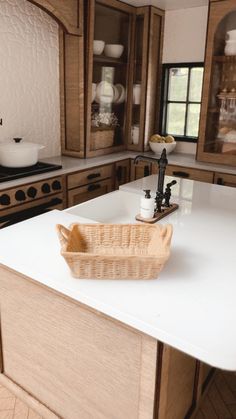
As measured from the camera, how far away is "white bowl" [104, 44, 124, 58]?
142 inches

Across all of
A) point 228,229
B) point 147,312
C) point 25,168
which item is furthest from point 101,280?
point 25,168

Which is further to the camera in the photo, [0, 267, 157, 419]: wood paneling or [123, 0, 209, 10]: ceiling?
[123, 0, 209, 10]: ceiling

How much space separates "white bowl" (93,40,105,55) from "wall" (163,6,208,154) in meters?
0.81

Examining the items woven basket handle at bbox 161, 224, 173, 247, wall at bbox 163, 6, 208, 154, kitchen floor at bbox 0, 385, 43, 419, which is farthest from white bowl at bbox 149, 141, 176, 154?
kitchen floor at bbox 0, 385, 43, 419

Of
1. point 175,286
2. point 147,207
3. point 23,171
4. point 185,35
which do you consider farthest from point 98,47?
point 175,286

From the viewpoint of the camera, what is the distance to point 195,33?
3.77 metres

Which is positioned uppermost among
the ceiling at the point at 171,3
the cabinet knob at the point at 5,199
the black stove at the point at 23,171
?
the ceiling at the point at 171,3

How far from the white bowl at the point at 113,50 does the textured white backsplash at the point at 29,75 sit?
509mm

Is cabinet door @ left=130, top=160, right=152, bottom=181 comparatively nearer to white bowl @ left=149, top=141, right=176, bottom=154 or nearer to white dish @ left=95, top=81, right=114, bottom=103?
white bowl @ left=149, top=141, right=176, bottom=154

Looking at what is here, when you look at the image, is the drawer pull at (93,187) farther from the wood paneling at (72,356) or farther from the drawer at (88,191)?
the wood paneling at (72,356)

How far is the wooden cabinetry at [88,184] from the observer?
10.1 feet

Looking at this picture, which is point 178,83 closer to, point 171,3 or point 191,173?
point 171,3

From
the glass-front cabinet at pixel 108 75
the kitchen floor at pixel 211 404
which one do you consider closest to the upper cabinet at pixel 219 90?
the glass-front cabinet at pixel 108 75

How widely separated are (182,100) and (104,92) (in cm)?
91
